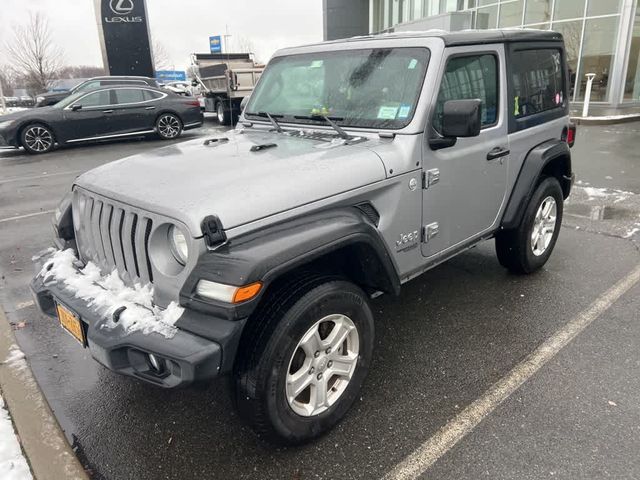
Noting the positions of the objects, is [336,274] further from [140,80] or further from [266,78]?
[140,80]

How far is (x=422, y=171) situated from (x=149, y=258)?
1.66 meters

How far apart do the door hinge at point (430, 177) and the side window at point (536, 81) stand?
1126mm

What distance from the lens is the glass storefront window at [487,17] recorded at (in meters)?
20.0

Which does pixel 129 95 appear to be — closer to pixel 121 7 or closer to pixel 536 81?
pixel 121 7

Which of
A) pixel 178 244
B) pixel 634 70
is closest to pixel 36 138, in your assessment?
pixel 178 244

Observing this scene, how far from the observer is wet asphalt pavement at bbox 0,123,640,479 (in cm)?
242

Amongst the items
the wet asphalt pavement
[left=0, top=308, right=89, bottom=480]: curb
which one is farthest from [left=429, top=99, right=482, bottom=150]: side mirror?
[left=0, top=308, right=89, bottom=480]: curb

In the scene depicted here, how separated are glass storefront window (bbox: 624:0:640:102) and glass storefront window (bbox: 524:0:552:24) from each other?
296 centimetres

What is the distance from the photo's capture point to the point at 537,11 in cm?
1819

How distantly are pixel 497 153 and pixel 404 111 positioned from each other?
983mm

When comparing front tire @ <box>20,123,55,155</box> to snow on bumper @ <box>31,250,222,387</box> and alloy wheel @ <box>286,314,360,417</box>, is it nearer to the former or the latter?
snow on bumper @ <box>31,250,222,387</box>

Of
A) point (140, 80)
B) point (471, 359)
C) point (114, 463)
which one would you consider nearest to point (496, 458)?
point (471, 359)

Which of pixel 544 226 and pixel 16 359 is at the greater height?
pixel 544 226

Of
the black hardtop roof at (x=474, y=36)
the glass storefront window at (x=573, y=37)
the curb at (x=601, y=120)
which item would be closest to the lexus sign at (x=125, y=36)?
the glass storefront window at (x=573, y=37)
